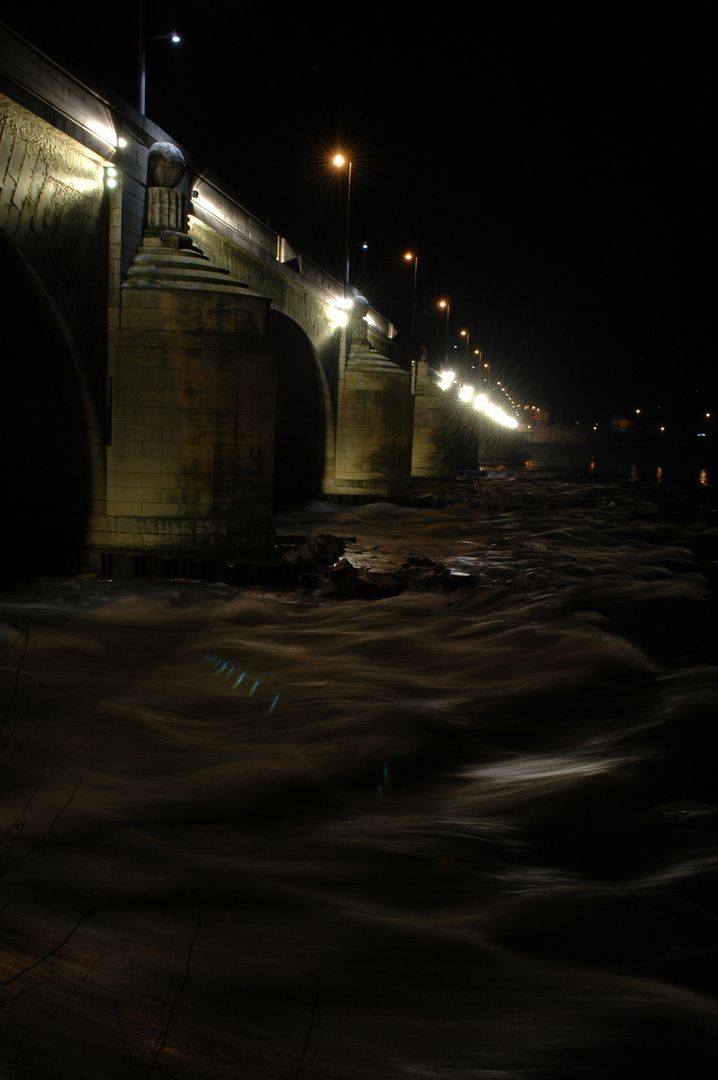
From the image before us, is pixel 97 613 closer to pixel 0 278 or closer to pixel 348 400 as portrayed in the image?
pixel 0 278

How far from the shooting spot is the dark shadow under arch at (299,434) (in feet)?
92.0

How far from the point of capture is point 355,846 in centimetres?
415

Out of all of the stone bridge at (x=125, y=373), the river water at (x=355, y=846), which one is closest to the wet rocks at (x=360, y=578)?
the stone bridge at (x=125, y=373)

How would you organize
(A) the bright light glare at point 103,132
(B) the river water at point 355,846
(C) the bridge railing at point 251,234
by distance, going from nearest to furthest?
1. (B) the river water at point 355,846
2. (A) the bright light glare at point 103,132
3. (C) the bridge railing at point 251,234

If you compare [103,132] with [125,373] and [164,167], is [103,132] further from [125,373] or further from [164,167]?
[125,373]

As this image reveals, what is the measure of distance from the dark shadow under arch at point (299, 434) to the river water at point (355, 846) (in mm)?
17932

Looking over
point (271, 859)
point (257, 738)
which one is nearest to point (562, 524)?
point (257, 738)

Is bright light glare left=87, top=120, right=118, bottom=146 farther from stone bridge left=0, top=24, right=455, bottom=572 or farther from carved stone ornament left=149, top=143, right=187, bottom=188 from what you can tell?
carved stone ornament left=149, top=143, right=187, bottom=188

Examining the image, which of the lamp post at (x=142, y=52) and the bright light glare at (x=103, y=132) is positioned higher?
the lamp post at (x=142, y=52)

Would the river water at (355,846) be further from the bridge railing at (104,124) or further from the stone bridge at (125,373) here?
the bridge railing at (104,124)

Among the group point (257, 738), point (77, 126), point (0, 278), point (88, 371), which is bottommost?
point (257, 738)

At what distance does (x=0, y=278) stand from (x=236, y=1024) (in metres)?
11.4

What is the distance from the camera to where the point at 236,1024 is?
2275mm

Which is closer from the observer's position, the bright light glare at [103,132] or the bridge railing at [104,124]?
the bridge railing at [104,124]
